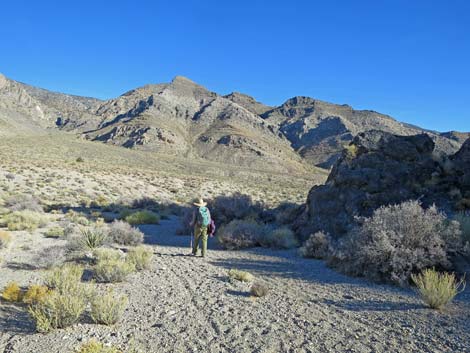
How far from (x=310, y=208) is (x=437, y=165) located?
17.4ft

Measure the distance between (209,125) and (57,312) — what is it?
410 ft

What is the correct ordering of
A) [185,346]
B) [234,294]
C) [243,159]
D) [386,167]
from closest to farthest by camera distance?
[185,346], [234,294], [386,167], [243,159]

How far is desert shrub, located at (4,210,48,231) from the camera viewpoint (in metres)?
14.0

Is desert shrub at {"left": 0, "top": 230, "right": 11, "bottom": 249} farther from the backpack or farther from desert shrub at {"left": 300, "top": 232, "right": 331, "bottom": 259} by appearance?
desert shrub at {"left": 300, "top": 232, "right": 331, "bottom": 259}

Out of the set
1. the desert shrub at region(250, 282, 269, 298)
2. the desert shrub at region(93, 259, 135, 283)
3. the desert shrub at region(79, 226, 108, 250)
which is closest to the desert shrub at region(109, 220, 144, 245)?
the desert shrub at region(79, 226, 108, 250)

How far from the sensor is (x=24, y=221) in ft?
48.6

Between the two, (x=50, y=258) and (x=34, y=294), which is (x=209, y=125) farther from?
(x=34, y=294)

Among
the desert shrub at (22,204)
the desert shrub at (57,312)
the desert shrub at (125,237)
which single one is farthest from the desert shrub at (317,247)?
the desert shrub at (22,204)

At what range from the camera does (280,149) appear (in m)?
120

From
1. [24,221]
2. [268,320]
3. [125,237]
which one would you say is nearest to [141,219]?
[24,221]

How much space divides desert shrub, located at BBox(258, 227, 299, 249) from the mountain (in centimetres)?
7909

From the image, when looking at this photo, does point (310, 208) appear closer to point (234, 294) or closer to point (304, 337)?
point (234, 294)

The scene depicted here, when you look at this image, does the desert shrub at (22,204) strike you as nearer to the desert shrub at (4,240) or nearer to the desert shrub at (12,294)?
the desert shrub at (4,240)

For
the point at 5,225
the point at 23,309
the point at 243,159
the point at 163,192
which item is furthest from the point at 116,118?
the point at 23,309
